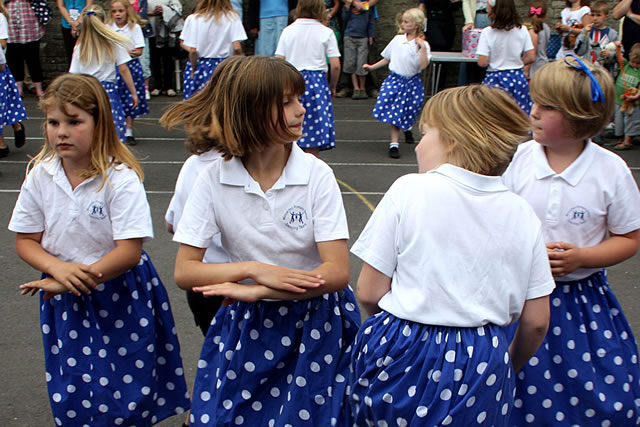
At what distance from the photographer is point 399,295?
6.42 feet

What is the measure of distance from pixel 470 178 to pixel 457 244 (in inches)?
7.0

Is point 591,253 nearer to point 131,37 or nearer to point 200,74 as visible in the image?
point 200,74

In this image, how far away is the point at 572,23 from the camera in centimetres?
1040

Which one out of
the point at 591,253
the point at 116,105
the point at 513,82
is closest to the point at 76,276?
the point at 591,253

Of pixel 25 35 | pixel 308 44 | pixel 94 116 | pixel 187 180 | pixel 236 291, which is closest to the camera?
pixel 236 291

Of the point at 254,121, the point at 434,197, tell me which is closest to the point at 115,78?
the point at 254,121

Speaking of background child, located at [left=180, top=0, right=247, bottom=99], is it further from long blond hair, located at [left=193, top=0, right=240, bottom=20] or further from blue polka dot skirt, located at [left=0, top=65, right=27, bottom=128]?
blue polka dot skirt, located at [left=0, top=65, right=27, bottom=128]

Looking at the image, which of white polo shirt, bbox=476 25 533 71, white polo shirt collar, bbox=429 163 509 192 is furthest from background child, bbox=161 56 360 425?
white polo shirt, bbox=476 25 533 71

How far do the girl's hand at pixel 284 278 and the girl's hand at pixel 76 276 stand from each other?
0.72 metres

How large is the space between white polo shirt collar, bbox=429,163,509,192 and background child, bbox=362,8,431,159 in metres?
6.61

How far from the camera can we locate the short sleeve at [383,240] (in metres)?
1.92

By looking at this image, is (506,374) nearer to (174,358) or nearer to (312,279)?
(312,279)

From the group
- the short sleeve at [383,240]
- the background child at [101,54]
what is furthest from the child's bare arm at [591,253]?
the background child at [101,54]

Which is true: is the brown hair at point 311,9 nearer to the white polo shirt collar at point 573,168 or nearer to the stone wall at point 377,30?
the white polo shirt collar at point 573,168
